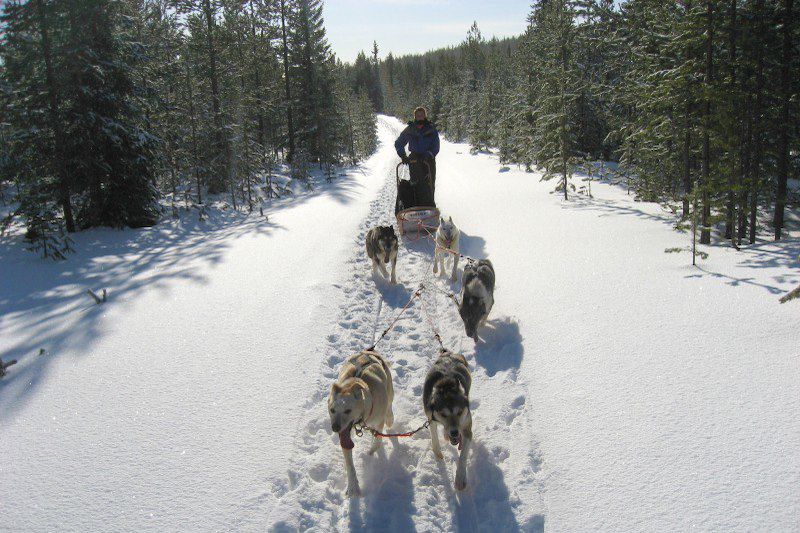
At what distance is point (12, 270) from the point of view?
998 cm

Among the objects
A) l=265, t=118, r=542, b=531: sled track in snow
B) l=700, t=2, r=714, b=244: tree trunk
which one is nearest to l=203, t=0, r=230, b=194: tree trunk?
l=265, t=118, r=542, b=531: sled track in snow

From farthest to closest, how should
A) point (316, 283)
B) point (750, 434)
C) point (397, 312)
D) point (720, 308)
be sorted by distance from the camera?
point (316, 283) → point (397, 312) → point (720, 308) → point (750, 434)

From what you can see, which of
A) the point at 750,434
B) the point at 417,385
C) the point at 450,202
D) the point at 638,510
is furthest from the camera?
the point at 450,202

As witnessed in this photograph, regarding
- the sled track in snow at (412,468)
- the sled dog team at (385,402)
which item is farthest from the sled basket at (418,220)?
the sled dog team at (385,402)

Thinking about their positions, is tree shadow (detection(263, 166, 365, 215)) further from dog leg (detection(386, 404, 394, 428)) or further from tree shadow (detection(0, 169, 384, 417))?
dog leg (detection(386, 404, 394, 428))

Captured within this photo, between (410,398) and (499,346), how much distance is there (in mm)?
1664

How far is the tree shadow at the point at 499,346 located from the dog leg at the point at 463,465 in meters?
1.72

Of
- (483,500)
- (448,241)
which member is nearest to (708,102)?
(448,241)

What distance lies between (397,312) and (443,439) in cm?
302

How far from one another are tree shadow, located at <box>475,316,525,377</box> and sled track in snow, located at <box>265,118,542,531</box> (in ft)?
0.14

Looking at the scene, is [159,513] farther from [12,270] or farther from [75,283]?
[12,270]

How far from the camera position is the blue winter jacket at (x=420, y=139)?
11.8 m

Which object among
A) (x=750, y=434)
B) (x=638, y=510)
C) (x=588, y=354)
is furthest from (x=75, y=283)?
(x=750, y=434)

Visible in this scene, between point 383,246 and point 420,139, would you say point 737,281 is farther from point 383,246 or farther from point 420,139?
point 420,139
